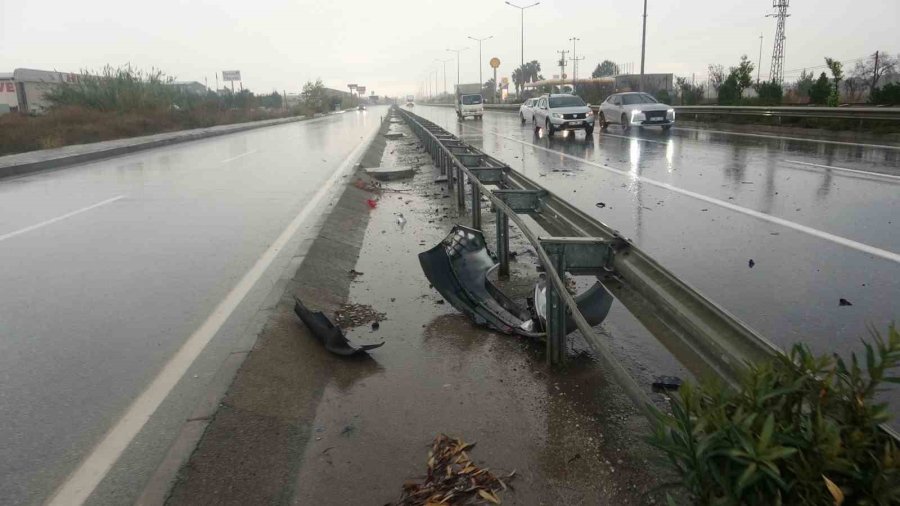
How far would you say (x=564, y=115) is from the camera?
2683 cm

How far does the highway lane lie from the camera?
361 centimetres

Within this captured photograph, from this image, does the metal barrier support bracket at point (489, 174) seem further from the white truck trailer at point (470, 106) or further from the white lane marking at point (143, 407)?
the white truck trailer at point (470, 106)

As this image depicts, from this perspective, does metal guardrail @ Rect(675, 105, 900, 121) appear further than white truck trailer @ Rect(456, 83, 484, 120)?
No

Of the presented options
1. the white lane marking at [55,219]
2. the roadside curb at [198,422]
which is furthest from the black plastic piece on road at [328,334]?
the white lane marking at [55,219]

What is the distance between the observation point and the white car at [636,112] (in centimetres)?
2700

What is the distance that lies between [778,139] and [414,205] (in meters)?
13.9

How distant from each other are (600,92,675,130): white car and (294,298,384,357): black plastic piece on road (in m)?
24.5

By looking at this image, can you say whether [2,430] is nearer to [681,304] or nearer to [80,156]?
[681,304]

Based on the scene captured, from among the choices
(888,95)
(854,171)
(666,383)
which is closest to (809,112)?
(888,95)

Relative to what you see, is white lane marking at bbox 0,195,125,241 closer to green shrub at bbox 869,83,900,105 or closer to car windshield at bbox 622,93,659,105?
car windshield at bbox 622,93,659,105

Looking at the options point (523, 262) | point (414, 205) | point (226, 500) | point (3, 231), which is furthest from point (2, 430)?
point (414, 205)

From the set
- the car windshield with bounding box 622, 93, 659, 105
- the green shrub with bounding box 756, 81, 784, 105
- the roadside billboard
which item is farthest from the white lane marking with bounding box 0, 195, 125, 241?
the roadside billboard

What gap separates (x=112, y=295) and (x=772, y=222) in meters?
7.47

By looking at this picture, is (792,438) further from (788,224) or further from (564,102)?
(564,102)
